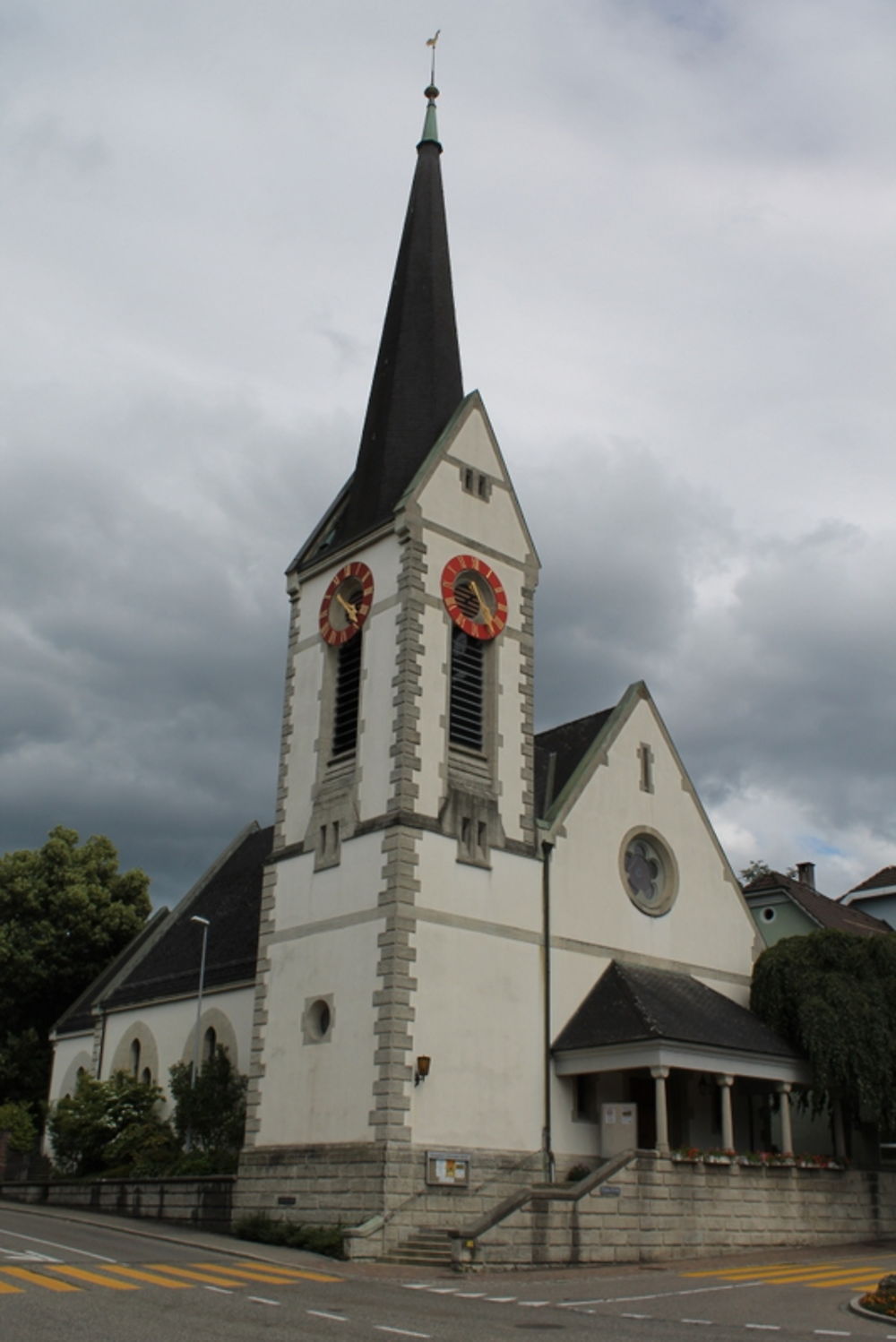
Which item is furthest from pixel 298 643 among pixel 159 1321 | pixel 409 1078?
pixel 159 1321

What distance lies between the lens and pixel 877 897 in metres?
48.1

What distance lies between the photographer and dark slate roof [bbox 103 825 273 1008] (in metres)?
36.9

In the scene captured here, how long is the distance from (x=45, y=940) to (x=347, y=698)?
944 inches

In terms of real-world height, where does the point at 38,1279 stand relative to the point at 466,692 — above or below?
below

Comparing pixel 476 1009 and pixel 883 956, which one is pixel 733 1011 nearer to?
pixel 883 956

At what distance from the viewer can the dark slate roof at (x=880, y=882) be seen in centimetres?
4809

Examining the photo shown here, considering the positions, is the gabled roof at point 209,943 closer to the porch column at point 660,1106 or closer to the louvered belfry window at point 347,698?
the louvered belfry window at point 347,698

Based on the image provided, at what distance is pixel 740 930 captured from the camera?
34.2 metres

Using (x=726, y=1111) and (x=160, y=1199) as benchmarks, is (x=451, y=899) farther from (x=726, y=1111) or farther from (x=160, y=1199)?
(x=160, y=1199)

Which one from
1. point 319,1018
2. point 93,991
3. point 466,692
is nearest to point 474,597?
point 466,692

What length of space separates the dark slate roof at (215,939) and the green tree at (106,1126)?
3.02m

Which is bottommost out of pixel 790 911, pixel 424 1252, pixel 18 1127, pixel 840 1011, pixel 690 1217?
pixel 424 1252

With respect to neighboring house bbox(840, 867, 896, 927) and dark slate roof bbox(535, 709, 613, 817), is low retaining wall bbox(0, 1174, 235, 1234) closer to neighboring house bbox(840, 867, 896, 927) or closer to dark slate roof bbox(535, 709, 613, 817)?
dark slate roof bbox(535, 709, 613, 817)

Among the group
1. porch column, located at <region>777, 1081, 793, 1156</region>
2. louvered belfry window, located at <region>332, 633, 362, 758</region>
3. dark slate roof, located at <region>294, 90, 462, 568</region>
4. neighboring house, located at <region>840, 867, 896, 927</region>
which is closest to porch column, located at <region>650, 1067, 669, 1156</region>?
porch column, located at <region>777, 1081, 793, 1156</region>
